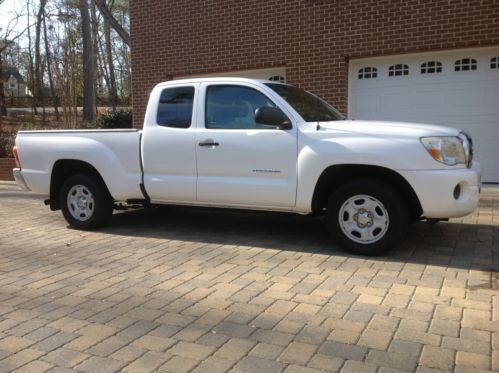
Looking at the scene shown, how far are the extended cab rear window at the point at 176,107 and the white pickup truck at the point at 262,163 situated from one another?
0.04 ft

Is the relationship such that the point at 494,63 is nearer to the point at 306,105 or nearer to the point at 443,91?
the point at 443,91

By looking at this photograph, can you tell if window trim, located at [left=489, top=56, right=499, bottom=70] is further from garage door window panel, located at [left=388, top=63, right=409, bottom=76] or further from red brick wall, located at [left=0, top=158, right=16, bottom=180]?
red brick wall, located at [left=0, top=158, right=16, bottom=180]

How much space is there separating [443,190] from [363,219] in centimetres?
84

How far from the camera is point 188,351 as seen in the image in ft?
11.4

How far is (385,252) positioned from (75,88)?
1426 centimetres

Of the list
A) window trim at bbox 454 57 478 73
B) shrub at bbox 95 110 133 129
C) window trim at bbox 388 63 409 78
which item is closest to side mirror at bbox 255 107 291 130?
window trim at bbox 388 63 409 78

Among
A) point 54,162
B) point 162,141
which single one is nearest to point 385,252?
point 162,141

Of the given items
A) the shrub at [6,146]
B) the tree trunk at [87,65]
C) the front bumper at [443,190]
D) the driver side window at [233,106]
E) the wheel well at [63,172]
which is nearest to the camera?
the front bumper at [443,190]

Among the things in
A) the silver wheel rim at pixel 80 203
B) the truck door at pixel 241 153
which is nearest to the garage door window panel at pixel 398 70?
the truck door at pixel 241 153

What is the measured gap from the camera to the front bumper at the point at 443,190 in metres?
5.14

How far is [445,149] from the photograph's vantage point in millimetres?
5199

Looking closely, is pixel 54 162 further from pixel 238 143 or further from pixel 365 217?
pixel 365 217

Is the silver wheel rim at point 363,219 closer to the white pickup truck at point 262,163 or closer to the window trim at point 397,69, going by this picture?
the white pickup truck at point 262,163

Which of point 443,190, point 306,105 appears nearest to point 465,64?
point 306,105
